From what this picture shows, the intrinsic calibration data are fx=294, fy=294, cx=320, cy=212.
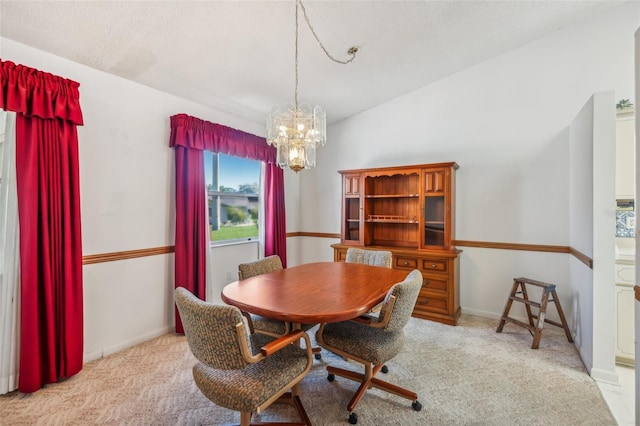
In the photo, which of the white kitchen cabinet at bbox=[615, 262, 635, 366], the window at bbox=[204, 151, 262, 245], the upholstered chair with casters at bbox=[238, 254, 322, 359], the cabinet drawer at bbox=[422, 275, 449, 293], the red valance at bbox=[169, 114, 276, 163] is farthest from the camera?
the window at bbox=[204, 151, 262, 245]

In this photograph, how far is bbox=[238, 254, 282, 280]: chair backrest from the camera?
94.6 inches

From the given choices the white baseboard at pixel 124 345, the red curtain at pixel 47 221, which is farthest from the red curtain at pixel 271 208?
the red curtain at pixel 47 221

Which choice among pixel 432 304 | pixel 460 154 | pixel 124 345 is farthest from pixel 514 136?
pixel 124 345

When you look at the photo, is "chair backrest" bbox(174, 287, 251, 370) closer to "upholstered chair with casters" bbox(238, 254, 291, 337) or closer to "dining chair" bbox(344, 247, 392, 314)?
"upholstered chair with casters" bbox(238, 254, 291, 337)

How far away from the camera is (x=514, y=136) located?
3.31m

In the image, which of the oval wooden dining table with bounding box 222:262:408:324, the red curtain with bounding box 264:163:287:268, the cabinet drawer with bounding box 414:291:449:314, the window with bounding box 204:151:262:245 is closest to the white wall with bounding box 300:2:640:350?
the cabinet drawer with bounding box 414:291:449:314

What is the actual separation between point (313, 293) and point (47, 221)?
1.94 metres

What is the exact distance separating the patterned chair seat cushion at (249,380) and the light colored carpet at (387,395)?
525 mm

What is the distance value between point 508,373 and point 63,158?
3721 millimetres

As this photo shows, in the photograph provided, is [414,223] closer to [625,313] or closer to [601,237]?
[601,237]

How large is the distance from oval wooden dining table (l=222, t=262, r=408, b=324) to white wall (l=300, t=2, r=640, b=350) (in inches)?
70.3

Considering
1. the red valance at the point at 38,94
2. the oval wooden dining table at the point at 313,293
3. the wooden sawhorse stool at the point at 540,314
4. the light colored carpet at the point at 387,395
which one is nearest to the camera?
the oval wooden dining table at the point at 313,293

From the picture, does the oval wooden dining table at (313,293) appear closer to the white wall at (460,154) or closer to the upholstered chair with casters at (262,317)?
the upholstered chair with casters at (262,317)

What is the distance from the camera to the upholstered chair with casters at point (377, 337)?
1.68m
